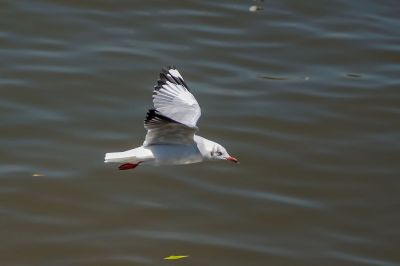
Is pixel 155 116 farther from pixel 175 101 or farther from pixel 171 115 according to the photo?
pixel 175 101

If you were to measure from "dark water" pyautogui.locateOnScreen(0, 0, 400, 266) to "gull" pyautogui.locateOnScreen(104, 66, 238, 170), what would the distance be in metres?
0.91

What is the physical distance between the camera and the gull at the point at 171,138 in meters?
7.71

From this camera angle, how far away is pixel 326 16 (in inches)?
530

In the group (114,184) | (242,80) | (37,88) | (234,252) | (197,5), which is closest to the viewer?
(234,252)

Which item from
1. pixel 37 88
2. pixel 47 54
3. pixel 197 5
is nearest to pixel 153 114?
pixel 37 88

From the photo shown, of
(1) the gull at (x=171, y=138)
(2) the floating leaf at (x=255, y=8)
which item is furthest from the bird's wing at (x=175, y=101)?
(2) the floating leaf at (x=255, y=8)

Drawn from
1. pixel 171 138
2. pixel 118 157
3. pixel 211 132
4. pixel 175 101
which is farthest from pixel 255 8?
pixel 118 157

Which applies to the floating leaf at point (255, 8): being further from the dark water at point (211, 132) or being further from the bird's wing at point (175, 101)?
the bird's wing at point (175, 101)

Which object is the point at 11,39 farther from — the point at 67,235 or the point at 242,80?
the point at 67,235

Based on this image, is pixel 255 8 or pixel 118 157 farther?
pixel 255 8

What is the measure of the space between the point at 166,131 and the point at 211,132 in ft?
8.20

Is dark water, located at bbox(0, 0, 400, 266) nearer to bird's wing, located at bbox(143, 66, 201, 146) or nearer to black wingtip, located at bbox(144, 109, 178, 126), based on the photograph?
bird's wing, located at bbox(143, 66, 201, 146)

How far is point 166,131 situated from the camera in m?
7.86

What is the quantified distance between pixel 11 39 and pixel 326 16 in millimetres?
4431
